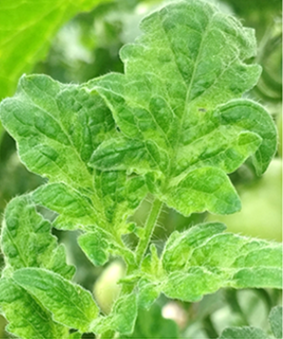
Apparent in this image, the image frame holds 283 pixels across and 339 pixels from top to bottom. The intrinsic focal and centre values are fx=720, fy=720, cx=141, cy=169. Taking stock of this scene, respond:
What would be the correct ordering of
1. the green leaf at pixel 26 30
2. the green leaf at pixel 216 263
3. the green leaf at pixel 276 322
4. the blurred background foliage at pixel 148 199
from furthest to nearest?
1. the green leaf at pixel 26 30
2. the blurred background foliage at pixel 148 199
3. the green leaf at pixel 276 322
4. the green leaf at pixel 216 263

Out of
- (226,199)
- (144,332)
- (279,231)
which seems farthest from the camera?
(279,231)

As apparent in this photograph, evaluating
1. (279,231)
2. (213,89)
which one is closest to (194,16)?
(213,89)

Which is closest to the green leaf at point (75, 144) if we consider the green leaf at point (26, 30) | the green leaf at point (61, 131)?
Answer: the green leaf at point (61, 131)

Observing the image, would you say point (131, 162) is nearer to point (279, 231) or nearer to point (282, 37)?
point (279, 231)

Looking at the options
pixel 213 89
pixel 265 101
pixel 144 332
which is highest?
pixel 265 101

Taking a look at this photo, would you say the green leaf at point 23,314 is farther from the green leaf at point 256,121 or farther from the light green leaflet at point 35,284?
the green leaf at point 256,121

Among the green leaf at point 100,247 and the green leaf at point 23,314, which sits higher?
the green leaf at point 100,247

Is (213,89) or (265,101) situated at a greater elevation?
(265,101)
